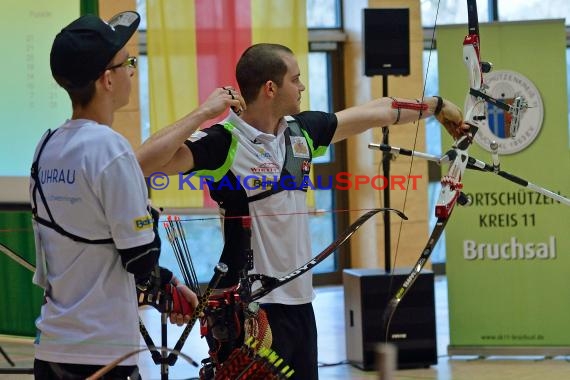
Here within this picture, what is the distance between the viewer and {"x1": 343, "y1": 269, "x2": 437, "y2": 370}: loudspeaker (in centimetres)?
523

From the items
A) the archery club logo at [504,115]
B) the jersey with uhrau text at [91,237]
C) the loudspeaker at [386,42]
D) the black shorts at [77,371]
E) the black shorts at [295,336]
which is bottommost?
the black shorts at [295,336]

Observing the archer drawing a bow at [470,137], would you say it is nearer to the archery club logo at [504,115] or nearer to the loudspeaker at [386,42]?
the archery club logo at [504,115]

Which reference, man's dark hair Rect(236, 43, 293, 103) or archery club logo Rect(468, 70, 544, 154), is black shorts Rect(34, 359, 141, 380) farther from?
archery club logo Rect(468, 70, 544, 154)

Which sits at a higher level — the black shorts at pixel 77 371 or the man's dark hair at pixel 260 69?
the man's dark hair at pixel 260 69

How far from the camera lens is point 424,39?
841cm

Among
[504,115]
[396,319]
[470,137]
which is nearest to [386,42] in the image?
[504,115]

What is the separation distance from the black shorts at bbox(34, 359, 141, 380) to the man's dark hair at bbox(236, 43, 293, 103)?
4.04ft

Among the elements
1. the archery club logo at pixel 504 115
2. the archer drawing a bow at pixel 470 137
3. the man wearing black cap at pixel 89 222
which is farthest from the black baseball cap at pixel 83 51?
the archery club logo at pixel 504 115

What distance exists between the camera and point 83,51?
2.02 meters

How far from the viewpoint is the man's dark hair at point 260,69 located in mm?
3035

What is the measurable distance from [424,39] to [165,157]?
6.05m

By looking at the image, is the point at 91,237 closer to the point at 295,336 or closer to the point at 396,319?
the point at 295,336

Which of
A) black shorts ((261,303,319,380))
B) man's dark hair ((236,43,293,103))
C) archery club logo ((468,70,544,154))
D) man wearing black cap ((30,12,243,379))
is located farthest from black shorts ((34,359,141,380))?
archery club logo ((468,70,544,154))

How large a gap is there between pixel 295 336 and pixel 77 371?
0.99m
